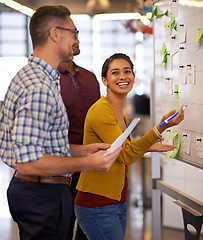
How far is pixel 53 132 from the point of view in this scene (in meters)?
1.67

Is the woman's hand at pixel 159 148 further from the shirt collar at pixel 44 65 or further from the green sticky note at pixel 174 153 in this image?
the shirt collar at pixel 44 65

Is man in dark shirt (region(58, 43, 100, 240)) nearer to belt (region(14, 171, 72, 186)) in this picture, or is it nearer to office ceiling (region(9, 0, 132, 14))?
office ceiling (region(9, 0, 132, 14))

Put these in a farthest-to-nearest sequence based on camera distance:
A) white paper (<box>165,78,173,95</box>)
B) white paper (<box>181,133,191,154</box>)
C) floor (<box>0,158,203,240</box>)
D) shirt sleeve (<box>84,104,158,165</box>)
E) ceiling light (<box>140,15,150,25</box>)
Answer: ceiling light (<box>140,15,150,25</box>) → floor (<box>0,158,203,240</box>) → white paper (<box>165,78,173,95</box>) → white paper (<box>181,133,191,154</box>) → shirt sleeve (<box>84,104,158,165</box>)

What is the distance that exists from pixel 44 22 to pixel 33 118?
0.45m

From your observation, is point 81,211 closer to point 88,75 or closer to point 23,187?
point 23,187

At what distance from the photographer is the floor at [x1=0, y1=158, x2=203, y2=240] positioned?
13.7 feet

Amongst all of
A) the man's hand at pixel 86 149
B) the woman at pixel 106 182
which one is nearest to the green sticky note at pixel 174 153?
the woman at pixel 106 182

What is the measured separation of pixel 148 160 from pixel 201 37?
370 centimetres

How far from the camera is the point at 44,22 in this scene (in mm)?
1763

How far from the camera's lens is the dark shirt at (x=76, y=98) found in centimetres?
288

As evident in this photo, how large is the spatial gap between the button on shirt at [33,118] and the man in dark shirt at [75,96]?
109 cm

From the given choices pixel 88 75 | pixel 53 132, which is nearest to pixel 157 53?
pixel 88 75

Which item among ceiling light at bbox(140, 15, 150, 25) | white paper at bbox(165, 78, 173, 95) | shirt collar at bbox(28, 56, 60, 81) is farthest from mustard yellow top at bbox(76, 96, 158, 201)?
ceiling light at bbox(140, 15, 150, 25)

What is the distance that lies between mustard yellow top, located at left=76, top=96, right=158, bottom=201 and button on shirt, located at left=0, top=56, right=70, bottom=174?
39cm
